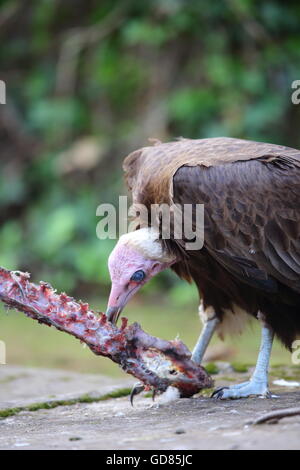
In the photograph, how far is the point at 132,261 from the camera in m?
4.06

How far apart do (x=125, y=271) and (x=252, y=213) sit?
2.31 ft

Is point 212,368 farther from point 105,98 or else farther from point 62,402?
point 105,98

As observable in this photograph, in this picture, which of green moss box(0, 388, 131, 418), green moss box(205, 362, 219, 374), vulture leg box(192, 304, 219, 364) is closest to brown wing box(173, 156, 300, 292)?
vulture leg box(192, 304, 219, 364)

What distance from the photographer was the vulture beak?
3.89 m

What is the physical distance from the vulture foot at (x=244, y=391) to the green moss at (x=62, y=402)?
715mm

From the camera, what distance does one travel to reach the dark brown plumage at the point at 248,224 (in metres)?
3.85

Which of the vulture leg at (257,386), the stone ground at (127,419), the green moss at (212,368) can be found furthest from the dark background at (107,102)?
the vulture leg at (257,386)

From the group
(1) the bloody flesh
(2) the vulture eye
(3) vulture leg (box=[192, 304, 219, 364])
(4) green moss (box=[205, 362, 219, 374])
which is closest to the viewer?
(1) the bloody flesh

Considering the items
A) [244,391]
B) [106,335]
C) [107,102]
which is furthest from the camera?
[107,102]

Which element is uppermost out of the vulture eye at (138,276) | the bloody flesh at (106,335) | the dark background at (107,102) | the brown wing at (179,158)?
the dark background at (107,102)

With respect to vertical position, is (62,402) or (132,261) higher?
(132,261)

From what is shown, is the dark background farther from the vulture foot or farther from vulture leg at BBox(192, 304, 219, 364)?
the vulture foot

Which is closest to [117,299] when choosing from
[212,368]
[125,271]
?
[125,271]

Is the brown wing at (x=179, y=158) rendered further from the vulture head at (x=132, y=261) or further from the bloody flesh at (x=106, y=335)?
the bloody flesh at (x=106, y=335)
